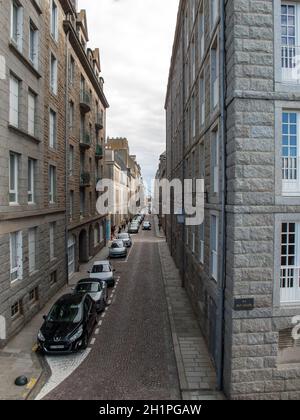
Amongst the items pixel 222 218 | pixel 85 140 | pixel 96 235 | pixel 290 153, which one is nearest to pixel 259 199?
pixel 222 218

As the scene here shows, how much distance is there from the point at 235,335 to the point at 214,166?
17.8 ft

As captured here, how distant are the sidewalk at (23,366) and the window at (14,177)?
5.33 m

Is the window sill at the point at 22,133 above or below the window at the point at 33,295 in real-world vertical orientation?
above

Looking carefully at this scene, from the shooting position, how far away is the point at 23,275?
13.5 m

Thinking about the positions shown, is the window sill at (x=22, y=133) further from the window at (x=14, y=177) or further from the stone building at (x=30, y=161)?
the window at (x=14, y=177)

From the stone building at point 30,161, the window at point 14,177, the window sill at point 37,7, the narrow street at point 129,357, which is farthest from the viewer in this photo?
the window sill at point 37,7

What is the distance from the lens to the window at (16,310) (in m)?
12.7

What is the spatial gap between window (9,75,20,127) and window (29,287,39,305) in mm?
7574

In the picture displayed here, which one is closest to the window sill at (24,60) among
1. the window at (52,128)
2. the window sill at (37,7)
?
the window sill at (37,7)

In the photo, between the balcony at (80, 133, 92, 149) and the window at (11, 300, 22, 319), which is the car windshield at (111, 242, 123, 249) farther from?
the window at (11, 300, 22, 319)

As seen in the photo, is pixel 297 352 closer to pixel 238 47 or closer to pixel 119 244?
pixel 238 47

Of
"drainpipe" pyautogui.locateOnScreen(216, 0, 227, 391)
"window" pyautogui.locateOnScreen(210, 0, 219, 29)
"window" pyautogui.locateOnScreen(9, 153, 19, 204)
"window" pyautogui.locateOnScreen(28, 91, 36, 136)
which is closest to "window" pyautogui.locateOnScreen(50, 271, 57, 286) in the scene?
"window" pyautogui.locateOnScreen(9, 153, 19, 204)

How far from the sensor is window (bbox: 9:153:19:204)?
13.1m
